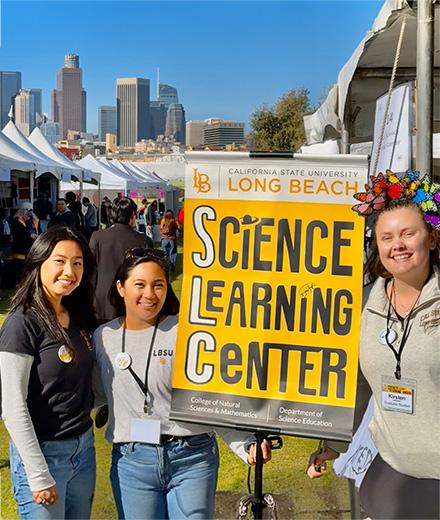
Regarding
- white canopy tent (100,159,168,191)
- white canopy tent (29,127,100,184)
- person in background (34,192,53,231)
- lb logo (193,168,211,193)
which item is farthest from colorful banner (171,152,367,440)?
white canopy tent (100,159,168,191)

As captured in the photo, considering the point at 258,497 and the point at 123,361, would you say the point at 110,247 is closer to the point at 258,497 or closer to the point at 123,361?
the point at 123,361

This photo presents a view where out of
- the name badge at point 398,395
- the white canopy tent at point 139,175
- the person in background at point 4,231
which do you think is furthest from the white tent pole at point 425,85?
the white canopy tent at point 139,175

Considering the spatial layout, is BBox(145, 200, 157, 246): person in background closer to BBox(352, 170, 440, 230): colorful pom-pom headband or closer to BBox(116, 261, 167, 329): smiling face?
BBox(116, 261, 167, 329): smiling face

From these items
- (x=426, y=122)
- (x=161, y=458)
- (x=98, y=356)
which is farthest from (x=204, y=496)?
(x=426, y=122)

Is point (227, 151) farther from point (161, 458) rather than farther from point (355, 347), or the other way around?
point (161, 458)

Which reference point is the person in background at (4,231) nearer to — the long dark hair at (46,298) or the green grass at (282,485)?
the green grass at (282,485)

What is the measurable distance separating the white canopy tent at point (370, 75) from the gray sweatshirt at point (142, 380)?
2.64 metres

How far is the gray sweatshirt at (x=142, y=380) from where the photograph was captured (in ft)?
7.75

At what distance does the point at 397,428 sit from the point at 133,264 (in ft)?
3.46

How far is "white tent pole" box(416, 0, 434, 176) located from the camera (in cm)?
324

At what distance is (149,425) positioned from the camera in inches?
91.8

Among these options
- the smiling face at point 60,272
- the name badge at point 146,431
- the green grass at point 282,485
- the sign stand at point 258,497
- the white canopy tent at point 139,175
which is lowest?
the green grass at point 282,485

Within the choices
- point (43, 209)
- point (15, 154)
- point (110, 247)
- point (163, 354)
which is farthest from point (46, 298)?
point (43, 209)

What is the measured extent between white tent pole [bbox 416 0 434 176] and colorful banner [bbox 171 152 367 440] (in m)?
1.16
